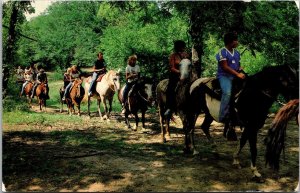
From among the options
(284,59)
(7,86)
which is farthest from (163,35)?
(7,86)

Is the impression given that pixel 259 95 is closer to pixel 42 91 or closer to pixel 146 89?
pixel 146 89

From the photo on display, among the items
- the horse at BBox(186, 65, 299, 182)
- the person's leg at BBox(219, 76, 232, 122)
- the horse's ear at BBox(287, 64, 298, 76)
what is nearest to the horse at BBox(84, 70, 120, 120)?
the horse at BBox(186, 65, 299, 182)

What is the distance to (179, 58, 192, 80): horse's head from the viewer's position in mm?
8742

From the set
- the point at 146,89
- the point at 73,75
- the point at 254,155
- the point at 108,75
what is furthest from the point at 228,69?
the point at 73,75

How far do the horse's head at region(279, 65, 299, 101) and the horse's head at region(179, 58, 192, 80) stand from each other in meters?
2.69

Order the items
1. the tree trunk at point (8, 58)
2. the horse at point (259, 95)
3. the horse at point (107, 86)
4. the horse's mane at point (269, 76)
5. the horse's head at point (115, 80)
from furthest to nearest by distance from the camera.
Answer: the horse at point (107, 86)
the horse's head at point (115, 80)
the tree trunk at point (8, 58)
the horse's mane at point (269, 76)
the horse at point (259, 95)

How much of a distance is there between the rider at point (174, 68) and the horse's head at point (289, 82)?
3141 mm

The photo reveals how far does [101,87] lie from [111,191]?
957 centimetres

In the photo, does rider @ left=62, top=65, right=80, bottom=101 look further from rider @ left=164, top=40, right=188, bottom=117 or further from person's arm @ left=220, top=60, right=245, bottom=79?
person's arm @ left=220, top=60, right=245, bottom=79

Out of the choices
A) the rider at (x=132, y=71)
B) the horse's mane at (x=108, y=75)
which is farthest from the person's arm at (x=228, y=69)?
the horse's mane at (x=108, y=75)

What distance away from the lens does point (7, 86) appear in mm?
8922

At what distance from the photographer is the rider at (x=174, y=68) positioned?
30.4 ft

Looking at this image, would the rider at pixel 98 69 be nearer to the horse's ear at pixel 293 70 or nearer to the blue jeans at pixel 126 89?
the blue jeans at pixel 126 89

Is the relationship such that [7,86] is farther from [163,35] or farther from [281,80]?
[163,35]
